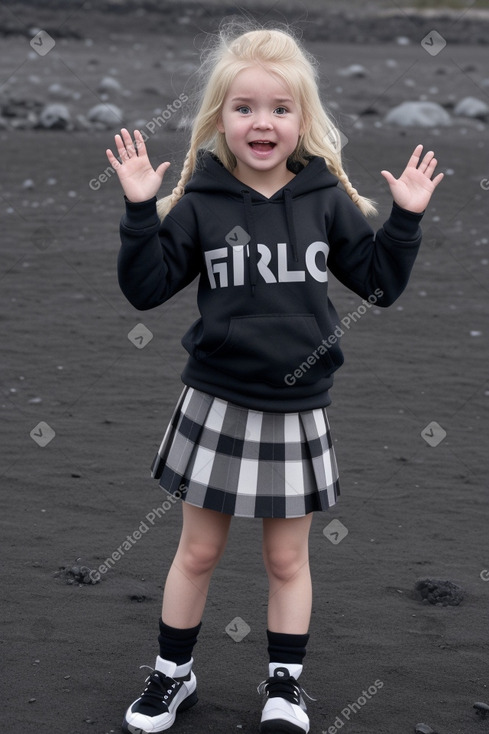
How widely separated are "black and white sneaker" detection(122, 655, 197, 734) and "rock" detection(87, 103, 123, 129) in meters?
12.1

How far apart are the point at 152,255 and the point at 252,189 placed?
35 cm

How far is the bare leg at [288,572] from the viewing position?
3363 mm

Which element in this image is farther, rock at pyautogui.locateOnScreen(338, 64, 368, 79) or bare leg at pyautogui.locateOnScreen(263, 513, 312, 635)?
rock at pyautogui.locateOnScreen(338, 64, 368, 79)

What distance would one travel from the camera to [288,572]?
3375 mm

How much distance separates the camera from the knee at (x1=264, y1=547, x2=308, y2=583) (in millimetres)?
3369

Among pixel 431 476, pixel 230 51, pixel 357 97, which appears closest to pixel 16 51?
pixel 357 97

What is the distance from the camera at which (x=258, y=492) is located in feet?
10.7
